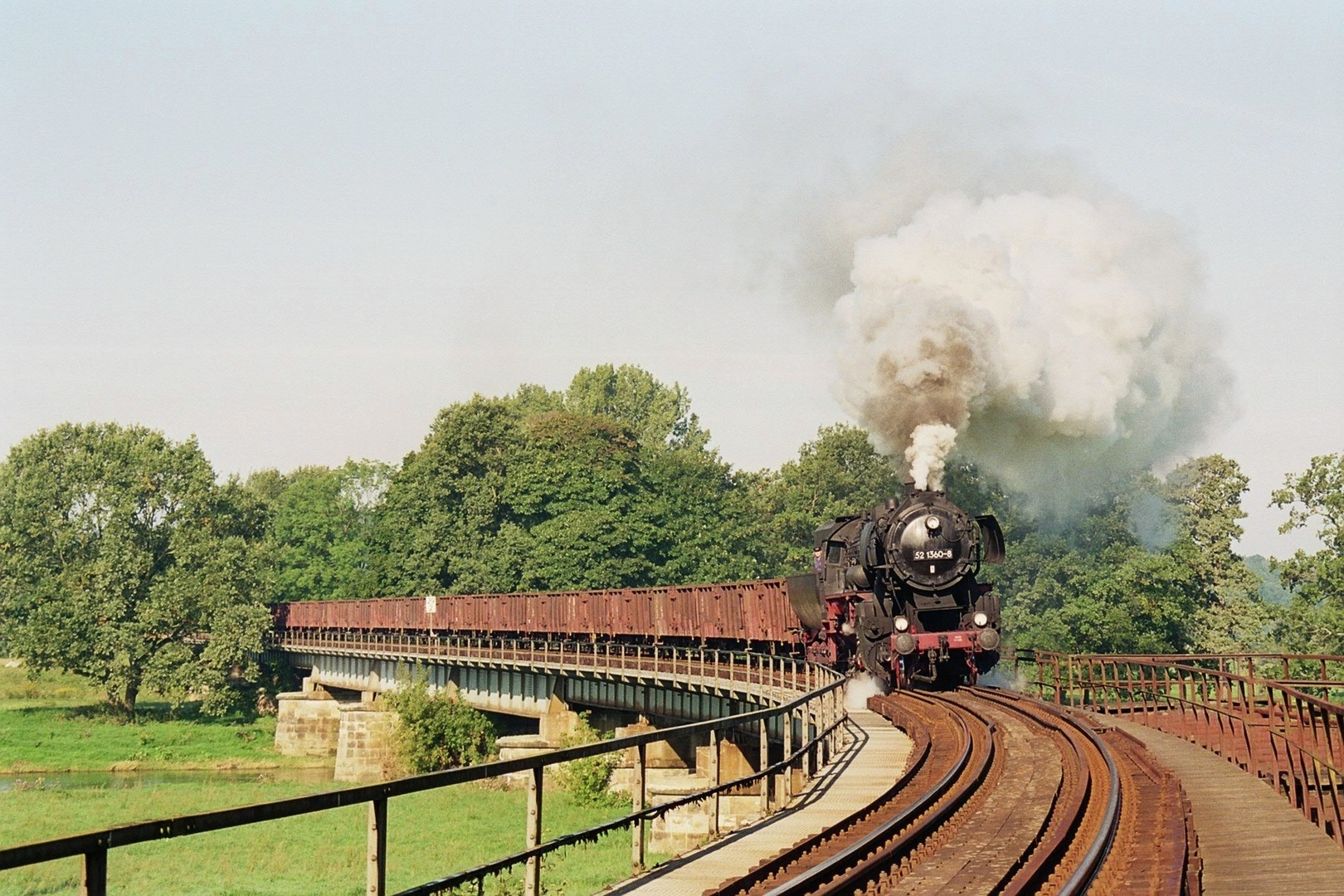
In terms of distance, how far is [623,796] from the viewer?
1452 inches

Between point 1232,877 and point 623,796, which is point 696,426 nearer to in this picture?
point 623,796

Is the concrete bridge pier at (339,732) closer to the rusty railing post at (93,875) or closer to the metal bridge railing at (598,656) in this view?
the metal bridge railing at (598,656)

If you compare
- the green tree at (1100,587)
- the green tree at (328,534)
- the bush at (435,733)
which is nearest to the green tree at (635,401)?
the green tree at (328,534)

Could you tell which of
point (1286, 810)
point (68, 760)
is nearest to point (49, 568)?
point (68, 760)

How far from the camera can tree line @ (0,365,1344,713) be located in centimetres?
5259

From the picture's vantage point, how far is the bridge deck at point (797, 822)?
10.2 metres

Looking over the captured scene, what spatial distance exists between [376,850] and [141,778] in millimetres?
45994

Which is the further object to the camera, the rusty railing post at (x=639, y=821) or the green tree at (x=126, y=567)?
the green tree at (x=126, y=567)

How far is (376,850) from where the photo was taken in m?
6.67

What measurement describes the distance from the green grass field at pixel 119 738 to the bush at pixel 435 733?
9136mm

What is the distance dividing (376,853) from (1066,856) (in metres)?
7.11

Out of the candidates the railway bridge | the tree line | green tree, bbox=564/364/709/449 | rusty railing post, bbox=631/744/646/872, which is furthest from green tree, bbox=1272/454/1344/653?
green tree, bbox=564/364/709/449

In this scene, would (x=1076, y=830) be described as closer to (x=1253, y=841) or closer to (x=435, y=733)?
(x=1253, y=841)

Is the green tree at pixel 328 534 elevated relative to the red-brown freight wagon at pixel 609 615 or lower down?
elevated
